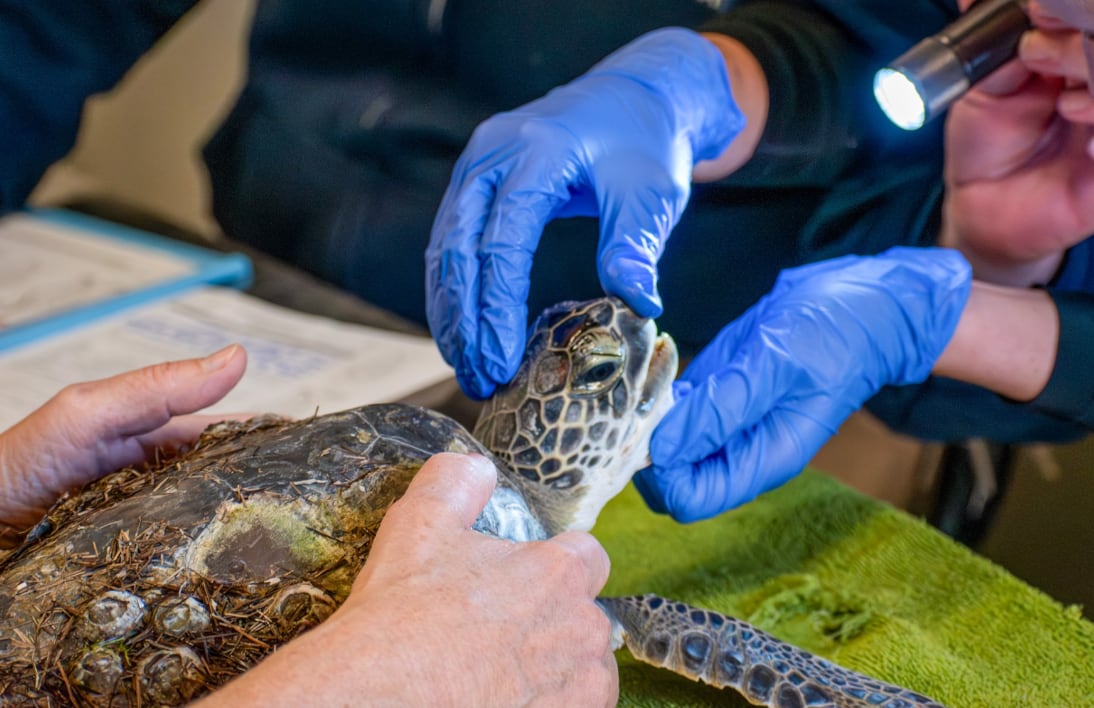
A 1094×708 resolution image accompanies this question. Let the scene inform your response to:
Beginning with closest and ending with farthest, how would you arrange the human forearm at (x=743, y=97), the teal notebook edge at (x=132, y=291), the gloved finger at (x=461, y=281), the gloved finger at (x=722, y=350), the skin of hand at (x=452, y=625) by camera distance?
the skin of hand at (x=452, y=625), the gloved finger at (x=461, y=281), the gloved finger at (x=722, y=350), the human forearm at (x=743, y=97), the teal notebook edge at (x=132, y=291)

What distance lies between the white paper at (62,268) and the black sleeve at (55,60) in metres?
0.22

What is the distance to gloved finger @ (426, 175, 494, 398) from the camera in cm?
89

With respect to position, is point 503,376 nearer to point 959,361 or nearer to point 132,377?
point 132,377

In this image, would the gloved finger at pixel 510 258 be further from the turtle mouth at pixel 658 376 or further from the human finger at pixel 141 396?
the human finger at pixel 141 396

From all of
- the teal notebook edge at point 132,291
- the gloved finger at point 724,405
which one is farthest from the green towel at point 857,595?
the teal notebook edge at point 132,291

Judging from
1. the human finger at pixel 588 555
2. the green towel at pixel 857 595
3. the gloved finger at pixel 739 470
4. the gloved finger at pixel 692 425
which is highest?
the human finger at pixel 588 555

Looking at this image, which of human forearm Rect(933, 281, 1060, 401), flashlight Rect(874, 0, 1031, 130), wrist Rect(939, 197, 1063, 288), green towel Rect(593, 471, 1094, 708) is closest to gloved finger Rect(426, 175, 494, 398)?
green towel Rect(593, 471, 1094, 708)

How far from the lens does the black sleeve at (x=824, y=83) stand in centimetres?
120

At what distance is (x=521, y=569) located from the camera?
60cm

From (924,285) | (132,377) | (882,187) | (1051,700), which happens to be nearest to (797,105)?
(882,187)

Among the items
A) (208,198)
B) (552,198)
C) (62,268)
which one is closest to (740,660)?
(552,198)

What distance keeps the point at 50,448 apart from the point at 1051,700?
0.97 meters

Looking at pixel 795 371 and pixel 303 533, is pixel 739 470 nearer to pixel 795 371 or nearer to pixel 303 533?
pixel 795 371

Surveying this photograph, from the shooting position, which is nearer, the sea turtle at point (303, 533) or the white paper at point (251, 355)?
the sea turtle at point (303, 533)
